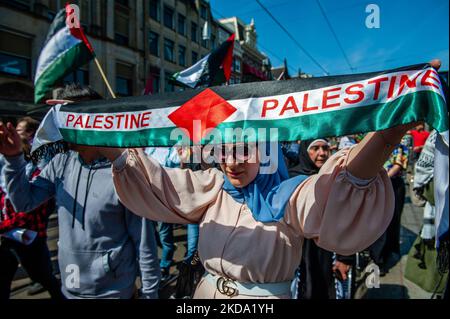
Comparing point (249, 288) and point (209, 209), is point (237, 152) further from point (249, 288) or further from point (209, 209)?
point (249, 288)

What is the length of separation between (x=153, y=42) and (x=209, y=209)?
9.37 metres

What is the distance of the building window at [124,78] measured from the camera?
7279 mm

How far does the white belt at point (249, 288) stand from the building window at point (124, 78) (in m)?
6.48

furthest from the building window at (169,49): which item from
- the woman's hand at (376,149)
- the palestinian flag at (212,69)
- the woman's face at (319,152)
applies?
the woman's hand at (376,149)

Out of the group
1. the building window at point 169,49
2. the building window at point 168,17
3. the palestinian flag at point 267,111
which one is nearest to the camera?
the palestinian flag at point 267,111

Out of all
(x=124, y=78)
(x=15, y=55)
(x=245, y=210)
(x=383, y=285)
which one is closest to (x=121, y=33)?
(x=124, y=78)

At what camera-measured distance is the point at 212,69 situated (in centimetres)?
360

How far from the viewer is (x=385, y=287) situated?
317 cm

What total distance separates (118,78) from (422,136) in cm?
752

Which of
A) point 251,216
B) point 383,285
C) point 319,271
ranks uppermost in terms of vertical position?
point 251,216

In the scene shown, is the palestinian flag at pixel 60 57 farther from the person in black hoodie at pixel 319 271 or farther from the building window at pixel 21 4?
the building window at pixel 21 4

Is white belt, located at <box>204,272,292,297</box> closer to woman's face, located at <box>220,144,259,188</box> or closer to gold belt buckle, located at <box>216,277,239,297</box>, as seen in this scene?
gold belt buckle, located at <box>216,277,239,297</box>
